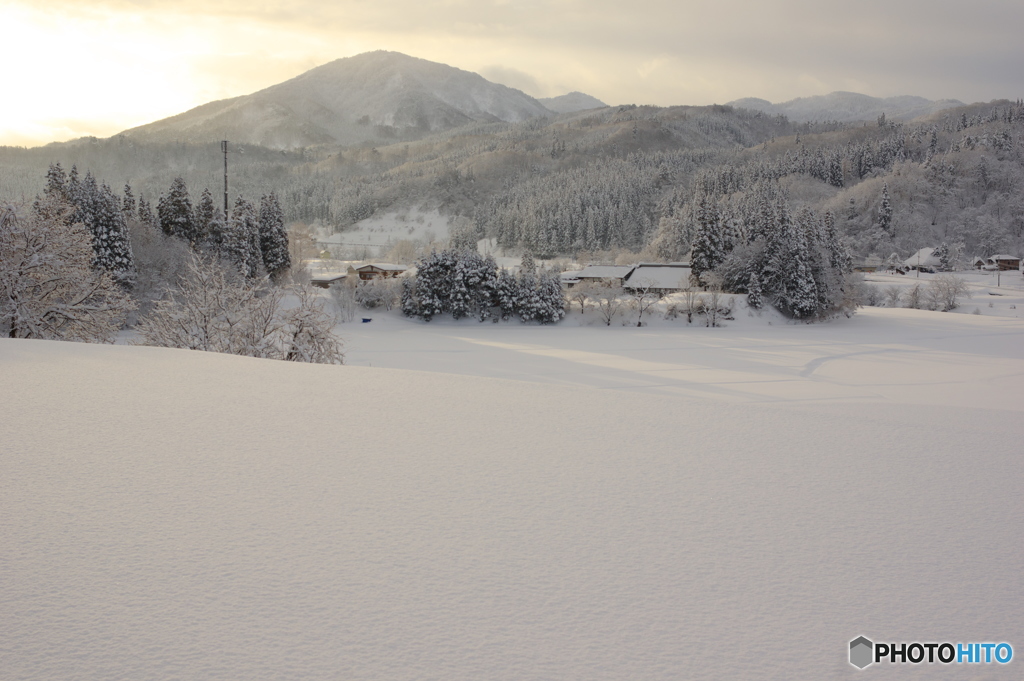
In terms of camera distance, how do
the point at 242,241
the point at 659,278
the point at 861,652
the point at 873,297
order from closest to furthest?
the point at 861,652
the point at 242,241
the point at 659,278
the point at 873,297

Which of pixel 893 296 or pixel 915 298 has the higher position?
pixel 893 296

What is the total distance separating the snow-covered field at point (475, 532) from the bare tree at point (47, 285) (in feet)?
32.7

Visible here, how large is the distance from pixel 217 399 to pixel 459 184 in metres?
197

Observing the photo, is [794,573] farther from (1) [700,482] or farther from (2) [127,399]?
(2) [127,399]

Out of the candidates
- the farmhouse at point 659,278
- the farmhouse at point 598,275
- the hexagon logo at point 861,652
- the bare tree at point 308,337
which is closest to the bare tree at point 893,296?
the farmhouse at point 659,278

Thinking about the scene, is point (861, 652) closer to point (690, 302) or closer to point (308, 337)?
point (308, 337)

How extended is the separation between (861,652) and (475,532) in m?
3.02

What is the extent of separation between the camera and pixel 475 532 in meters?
5.55

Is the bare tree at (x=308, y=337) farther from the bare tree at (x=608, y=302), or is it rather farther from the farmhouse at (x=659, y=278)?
the farmhouse at (x=659, y=278)

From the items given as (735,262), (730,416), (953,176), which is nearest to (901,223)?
(953,176)

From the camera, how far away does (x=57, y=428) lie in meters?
7.77

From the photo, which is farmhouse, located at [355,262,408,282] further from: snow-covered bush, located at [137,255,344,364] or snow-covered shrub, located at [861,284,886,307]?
snow-covered shrub, located at [861,284,886,307]

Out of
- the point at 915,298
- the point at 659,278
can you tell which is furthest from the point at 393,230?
the point at 915,298

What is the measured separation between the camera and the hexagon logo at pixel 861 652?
4.12 metres
